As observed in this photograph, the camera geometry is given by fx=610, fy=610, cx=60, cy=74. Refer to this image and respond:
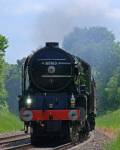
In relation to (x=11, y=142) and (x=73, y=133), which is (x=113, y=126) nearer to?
(x=11, y=142)

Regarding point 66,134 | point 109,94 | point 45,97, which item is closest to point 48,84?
point 45,97

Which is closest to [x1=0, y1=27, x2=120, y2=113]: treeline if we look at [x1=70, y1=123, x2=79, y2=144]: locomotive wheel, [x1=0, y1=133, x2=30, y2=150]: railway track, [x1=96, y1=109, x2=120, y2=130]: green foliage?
[x1=96, y1=109, x2=120, y2=130]: green foliage

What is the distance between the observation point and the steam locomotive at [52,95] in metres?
26.2

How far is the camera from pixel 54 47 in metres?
27.4

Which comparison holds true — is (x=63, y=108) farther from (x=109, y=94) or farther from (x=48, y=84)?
(x=109, y=94)

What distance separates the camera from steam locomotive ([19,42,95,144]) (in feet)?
85.9

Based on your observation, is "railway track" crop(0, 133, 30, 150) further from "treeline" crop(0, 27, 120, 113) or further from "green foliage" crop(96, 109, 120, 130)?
"treeline" crop(0, 27, 120, 113)

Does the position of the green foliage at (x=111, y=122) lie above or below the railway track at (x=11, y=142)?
above

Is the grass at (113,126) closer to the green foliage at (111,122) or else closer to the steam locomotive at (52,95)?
the green foliage at (111,122)

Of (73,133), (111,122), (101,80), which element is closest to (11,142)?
(73,133)

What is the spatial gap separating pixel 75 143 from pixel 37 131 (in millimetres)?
1963

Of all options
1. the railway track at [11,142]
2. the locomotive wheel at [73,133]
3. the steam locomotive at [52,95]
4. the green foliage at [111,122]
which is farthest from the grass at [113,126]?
the railway track at [11,142]

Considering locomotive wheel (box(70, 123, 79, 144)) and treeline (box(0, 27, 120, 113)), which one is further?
treeline (box(0, 27, 120, 113))

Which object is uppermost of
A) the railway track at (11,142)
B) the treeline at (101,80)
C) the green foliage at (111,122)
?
the treeline at (101,80)
